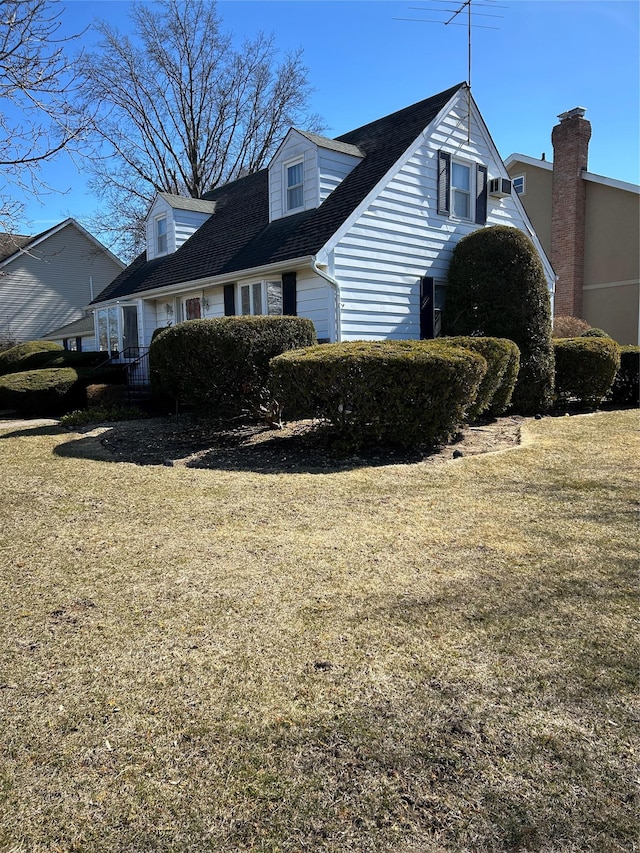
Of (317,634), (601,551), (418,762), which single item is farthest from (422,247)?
(418,762)

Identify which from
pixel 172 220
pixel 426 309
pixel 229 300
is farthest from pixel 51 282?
pixel 426 309

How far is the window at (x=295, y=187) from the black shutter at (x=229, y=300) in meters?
2.46

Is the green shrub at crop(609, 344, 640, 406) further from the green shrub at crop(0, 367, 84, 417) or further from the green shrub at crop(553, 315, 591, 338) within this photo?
the green shrub at crop(0, 367, 84, 417)

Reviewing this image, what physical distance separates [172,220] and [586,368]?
1328cm

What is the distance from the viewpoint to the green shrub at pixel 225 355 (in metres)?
8.70

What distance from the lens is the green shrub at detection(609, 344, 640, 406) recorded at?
40.1ft

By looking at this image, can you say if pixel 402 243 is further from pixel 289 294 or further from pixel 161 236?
pixel 161 236

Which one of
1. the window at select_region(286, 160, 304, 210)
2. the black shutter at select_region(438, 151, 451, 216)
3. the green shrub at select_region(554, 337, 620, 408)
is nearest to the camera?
the green shrub at select_region(554, 337, 620, 408)

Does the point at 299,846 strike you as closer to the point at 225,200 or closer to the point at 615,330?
the point at 225,200

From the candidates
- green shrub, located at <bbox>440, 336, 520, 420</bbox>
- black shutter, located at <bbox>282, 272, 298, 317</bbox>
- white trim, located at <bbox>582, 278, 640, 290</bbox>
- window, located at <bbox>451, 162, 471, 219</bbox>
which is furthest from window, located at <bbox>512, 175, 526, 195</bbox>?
green shrub, located at <bbox>440, 336, 520, 420</bbox>

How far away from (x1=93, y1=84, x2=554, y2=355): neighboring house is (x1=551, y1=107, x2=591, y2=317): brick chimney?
5270 millimetres

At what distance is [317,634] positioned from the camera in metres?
2.93

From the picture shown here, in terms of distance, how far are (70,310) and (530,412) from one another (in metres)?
26.6

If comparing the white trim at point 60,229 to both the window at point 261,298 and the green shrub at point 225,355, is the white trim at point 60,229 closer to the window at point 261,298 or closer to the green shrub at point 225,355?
the window at point 261,298
